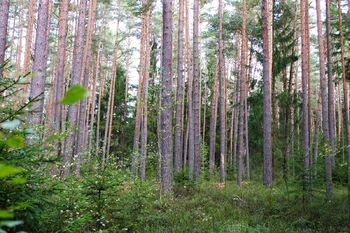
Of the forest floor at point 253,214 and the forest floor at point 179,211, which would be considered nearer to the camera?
the forest floor at point 179,211

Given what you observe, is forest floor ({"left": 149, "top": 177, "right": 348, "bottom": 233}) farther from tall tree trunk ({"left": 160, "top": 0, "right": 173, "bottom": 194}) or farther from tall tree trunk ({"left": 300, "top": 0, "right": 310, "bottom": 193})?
tall tree trunk ({"left": 300, "top": 0, "right": 310, "bottom": 193})

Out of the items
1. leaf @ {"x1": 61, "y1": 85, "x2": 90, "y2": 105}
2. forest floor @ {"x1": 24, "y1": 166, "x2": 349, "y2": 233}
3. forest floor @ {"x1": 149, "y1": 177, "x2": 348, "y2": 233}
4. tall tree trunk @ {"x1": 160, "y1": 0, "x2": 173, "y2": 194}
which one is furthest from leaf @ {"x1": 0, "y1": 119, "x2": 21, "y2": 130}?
tall tree trunk @ {"x1": 160, "y1": 0, "x2": 173, "y2": 194}

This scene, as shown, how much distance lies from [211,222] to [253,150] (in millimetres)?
21746

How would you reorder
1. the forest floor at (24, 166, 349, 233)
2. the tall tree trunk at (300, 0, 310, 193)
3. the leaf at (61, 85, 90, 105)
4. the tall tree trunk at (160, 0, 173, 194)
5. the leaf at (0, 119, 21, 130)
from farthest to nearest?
the tall tree trunk at (300, 0, 310, 193)
the tall tree trunk at (160, 0, 173, 194)
the forest floor at (24, 166, 349, 233)
the leaf at (0, 119, 21, 130)
the leaf at (61, 85, 90, 105)

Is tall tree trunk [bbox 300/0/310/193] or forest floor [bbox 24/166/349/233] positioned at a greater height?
tall tree trunk [bbox 300/0/310/193]

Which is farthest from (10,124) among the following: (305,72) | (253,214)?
(305,72)

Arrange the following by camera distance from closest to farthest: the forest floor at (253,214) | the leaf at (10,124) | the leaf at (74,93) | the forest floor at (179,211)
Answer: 1. the leaf at (74,93)
2. the leaf at (10,124)
3. the forest floor at (179,211)
4. the forest floor at (253,214)

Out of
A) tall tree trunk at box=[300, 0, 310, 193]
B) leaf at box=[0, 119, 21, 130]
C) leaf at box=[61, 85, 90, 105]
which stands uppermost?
tall tree trunk at box=[300, 0, 310, 193]

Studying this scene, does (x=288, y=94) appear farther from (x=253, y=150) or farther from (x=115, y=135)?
(x=115, y=135)

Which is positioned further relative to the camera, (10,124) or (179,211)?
(179,211)

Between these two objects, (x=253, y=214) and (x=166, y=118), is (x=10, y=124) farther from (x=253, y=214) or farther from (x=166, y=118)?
(x=166, y=118)

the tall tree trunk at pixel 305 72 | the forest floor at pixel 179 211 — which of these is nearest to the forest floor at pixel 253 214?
the forest floor at pixel 179 211

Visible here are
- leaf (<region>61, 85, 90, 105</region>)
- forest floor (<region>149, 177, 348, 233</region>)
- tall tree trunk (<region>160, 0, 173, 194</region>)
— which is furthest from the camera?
tall tree trunk (<region>160, 0, 173, 194</region>)

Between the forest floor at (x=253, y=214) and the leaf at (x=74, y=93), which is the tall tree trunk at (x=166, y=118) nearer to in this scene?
the forest floor at (x=253, y=214)
